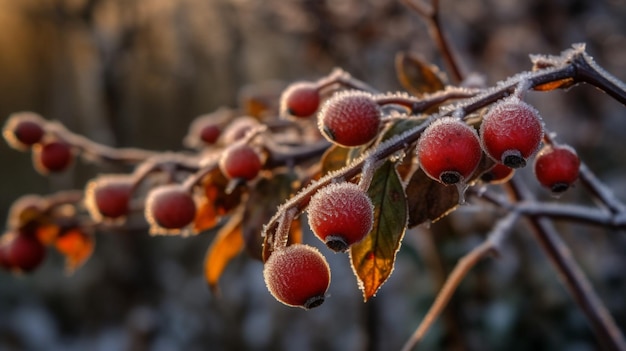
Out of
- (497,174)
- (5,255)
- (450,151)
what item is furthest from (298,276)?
(5,255)

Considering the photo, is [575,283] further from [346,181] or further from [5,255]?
[5,255]

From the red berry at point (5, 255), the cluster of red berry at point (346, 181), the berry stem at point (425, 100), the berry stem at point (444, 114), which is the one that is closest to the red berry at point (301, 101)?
the cluster of red berry at point (346, 181)

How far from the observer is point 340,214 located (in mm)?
496

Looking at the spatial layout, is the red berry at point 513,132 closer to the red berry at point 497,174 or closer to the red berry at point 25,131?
the red berry at point 497,174

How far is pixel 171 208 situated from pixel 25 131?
450 mm

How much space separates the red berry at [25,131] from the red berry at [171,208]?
1.32 feet

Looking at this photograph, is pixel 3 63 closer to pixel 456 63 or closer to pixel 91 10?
pixel 91 10

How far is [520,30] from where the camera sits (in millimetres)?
4070

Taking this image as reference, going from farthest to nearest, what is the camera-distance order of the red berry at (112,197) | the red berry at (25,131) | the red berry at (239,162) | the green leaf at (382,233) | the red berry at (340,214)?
1. the red berry at (25,131)
2. the red berry at (112,197)
3. the red berry at (239,162)
4. the green leaf at (382,233)
5. the red berry at (340,214)

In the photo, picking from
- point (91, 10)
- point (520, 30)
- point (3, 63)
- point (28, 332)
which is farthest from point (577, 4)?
point (3, 63)

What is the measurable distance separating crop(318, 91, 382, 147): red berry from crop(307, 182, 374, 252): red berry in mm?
117

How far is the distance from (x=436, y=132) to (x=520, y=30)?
3917mm

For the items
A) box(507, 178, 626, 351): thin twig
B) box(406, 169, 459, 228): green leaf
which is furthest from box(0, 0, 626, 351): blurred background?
box(406, 169, 459, 228): green leaf

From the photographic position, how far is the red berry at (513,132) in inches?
19.7
